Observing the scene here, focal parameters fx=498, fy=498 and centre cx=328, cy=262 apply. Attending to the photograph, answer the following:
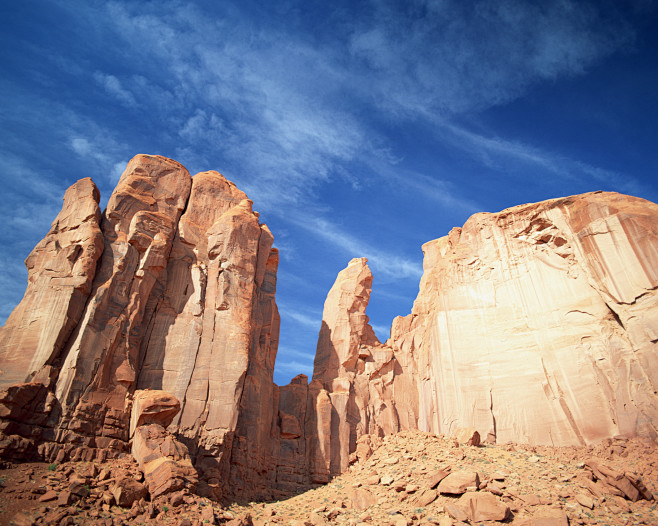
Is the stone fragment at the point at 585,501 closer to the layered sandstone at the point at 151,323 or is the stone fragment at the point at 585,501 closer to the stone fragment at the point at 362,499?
the stone fragment at the point at 362,499

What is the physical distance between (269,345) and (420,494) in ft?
52.0

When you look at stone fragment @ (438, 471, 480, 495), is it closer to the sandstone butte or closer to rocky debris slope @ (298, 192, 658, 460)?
the sandstone butte

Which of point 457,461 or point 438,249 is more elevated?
point 438,249

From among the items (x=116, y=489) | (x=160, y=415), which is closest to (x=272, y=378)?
(x=160, y=415)

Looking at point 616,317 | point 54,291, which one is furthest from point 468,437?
point 54,291

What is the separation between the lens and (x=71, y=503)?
65.4 ft

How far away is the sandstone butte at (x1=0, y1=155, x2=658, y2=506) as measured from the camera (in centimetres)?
2666

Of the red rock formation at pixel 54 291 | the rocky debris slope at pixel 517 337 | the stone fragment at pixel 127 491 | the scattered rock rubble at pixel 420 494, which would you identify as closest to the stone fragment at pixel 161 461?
the scattered rock rubble at pixel 420 494

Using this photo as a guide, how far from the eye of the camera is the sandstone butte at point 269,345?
26656 mm

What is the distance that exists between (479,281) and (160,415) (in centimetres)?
2667

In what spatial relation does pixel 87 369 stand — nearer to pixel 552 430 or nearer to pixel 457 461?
pixel 457 461

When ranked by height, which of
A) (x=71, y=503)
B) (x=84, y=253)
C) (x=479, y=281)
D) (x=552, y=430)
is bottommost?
(x=71, y=503)

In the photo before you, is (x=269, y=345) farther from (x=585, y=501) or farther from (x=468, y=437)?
(x=585, y=501)

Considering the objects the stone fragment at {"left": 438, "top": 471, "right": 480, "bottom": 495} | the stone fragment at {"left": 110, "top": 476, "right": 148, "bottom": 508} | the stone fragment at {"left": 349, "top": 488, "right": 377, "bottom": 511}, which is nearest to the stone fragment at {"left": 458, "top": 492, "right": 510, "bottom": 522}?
the stone fragment at {"left": 438, "top": 471, "right": 480, "bottom": 495}
